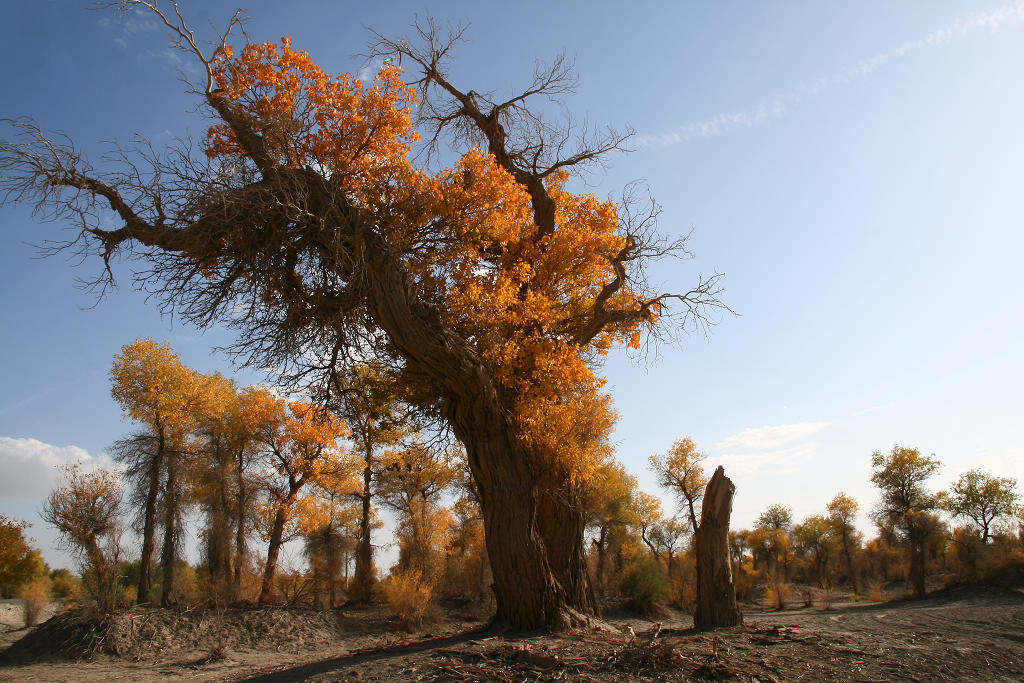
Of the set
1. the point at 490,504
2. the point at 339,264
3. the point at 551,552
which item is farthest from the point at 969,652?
the point at 339,264

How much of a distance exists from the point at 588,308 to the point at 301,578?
16409 millimetres

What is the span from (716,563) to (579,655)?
464 cm

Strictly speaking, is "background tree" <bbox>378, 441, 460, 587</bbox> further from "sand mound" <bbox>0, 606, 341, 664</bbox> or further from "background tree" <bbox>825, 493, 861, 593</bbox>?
"background tree" <bbox>825, 493, 861, 593</bbox>

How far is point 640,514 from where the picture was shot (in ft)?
104

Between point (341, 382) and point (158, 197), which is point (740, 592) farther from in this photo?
point (158, 197)

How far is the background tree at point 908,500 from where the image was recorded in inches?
1043

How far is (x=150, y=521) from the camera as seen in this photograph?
57.7 ft

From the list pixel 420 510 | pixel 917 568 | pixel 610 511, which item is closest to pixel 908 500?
pixel 917 568

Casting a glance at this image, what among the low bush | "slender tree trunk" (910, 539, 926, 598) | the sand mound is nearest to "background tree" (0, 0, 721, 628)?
the sand mound

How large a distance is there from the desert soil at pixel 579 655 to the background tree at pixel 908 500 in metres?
14.4

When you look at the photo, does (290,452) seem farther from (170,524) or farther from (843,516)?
(843,516)

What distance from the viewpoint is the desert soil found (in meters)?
5.56

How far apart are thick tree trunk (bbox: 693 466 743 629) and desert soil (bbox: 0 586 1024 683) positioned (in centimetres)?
60

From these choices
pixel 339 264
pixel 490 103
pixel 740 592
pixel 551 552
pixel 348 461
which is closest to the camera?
pixel 339 264
